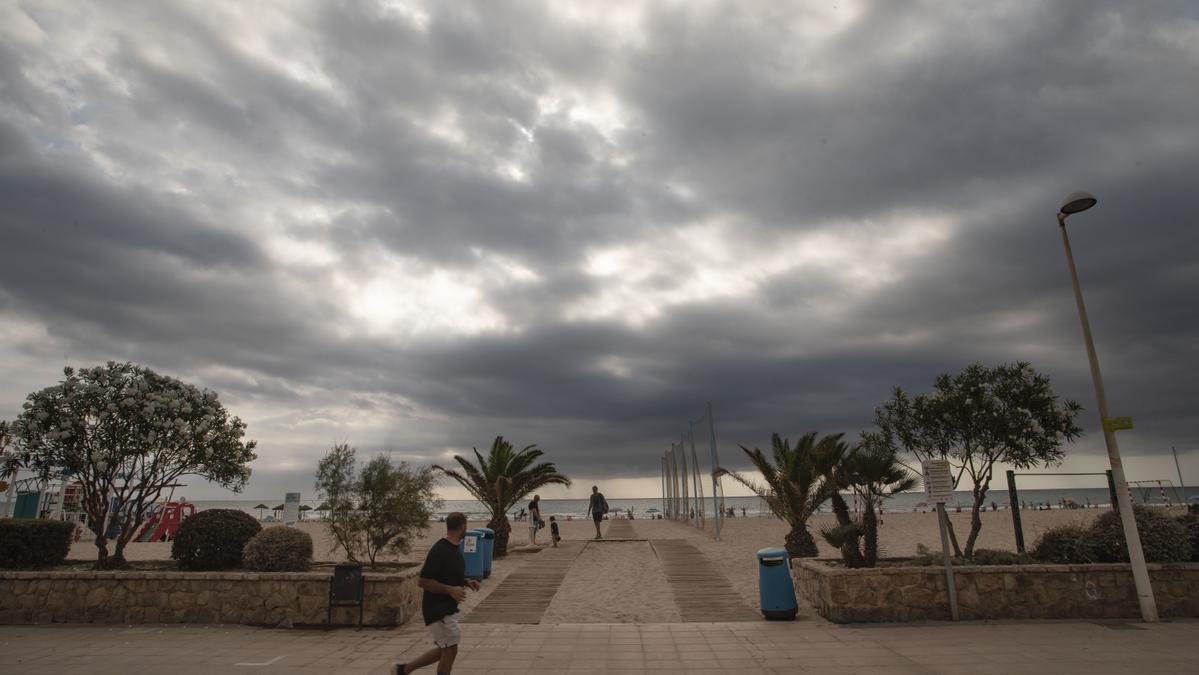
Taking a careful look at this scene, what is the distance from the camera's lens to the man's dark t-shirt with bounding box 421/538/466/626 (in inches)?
218

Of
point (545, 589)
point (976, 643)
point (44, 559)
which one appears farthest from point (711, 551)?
point (44, 559)

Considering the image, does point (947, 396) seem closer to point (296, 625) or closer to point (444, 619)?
point (444, 619)

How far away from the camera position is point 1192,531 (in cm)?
976

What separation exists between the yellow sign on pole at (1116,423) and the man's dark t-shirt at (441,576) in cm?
926

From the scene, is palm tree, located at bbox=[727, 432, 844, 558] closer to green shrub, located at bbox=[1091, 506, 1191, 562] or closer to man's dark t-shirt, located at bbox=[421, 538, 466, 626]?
green shrub, located at bbox=[1091, 506, 1191, 562]

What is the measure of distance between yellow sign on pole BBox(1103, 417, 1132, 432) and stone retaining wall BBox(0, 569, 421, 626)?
10224mm

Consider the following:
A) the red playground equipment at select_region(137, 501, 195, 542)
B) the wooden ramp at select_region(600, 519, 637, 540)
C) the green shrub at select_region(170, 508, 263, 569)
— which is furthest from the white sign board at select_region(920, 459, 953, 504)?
the red playground equipment at select_region(137, 501, 195, 542)

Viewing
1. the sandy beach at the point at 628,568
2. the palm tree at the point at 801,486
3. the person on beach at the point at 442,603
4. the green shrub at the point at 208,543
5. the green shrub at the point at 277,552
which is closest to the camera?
the person on beach at the point at 442,603

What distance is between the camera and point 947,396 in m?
11.5

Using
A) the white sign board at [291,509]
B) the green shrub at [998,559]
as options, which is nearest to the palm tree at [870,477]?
the green shrub at [998,559]

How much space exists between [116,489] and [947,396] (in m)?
15.1

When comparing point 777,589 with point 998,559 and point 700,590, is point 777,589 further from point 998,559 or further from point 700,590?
point 998,559

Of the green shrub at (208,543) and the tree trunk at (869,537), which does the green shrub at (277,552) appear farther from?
the tree trunk at (869,537)

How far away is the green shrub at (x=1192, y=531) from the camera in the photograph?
380 inches
